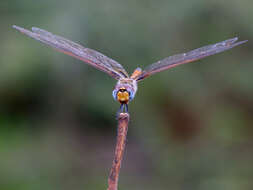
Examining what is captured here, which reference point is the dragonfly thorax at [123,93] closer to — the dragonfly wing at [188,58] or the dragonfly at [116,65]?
the dragonfly at [116,65]

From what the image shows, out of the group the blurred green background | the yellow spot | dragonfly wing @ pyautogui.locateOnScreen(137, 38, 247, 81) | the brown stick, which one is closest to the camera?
the brown stick

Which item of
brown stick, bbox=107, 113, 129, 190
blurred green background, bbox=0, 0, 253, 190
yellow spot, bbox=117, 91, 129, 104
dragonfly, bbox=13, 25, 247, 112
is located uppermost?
blurred green background, bbox=0, 0, 253, 190

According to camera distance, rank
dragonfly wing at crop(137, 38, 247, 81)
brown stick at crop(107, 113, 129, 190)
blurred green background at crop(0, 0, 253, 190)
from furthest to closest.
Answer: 1. blurred green background at crop(0, 0, 253, 190)
2. dragonfly wing at crop(137, 38, 247, 81)
3. brown stick at crop(107, 113, 129, 190)

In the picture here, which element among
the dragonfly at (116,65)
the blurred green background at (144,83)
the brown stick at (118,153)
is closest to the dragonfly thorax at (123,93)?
the dragonfly at (116,65)

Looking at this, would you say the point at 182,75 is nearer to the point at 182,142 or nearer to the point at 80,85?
the point at 182,142

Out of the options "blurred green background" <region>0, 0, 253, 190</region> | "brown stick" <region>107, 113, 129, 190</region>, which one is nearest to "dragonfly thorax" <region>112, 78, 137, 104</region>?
"brown stick" <region>107, 113, 129, 190</region>

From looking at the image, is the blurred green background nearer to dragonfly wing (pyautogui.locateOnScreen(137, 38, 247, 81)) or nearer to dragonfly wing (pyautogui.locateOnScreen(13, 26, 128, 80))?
dragonfly wing (pyautogui.locateOnScreen(13, 26, 128, 80))
